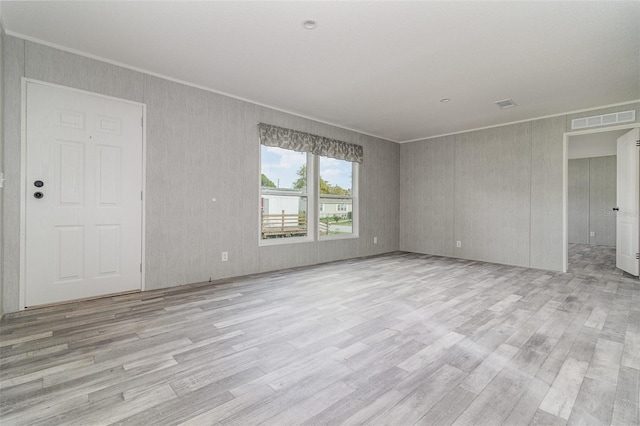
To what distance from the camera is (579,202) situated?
849cm

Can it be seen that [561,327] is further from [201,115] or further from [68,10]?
[68,10]

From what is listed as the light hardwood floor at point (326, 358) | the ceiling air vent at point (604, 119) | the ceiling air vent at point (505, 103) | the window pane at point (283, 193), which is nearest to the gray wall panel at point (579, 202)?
the ceiling air vent at point (604, 119)

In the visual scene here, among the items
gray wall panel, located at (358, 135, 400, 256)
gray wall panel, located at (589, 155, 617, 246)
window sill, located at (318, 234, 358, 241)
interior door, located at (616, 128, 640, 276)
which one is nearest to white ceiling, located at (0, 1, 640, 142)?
interior door, located at (616, 128, 640, 276)

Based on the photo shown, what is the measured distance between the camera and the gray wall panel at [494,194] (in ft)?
17.6

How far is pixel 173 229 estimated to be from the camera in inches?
150

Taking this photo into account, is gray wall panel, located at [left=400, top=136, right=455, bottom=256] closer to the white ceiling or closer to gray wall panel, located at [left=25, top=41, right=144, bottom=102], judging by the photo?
the white ceiling

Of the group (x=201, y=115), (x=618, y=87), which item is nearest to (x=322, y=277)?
(x=201, y=115)

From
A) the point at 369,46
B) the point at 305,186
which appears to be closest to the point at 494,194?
the point at 305,186

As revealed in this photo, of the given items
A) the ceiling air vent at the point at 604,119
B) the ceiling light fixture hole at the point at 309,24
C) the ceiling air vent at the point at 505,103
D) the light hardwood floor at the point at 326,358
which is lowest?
the light hardwood floor at the point at 326,358

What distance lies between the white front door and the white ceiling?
0.62 m

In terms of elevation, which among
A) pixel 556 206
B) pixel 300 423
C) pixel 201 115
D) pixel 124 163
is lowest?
pixel 300 423

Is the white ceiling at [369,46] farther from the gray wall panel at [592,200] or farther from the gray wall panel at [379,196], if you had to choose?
the gray wall panel at [592,200]

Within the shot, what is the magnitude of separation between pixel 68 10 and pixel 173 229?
229 cm

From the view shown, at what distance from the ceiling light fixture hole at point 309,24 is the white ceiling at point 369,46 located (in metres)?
0.05
